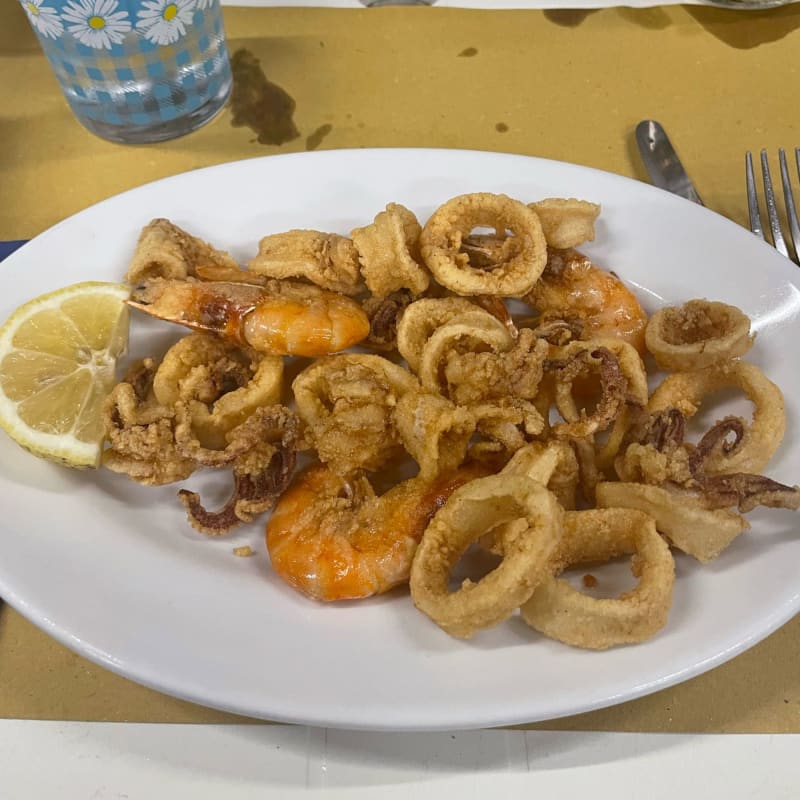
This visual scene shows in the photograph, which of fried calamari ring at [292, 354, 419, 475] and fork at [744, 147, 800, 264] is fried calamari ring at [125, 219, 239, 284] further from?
fork at [744, 147, 800, 264]

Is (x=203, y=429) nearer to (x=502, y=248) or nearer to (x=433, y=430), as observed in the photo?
(x=433, y=430)

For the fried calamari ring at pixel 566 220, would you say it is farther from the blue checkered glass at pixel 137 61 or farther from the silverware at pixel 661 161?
the blue checkered glass at pixel 137 61

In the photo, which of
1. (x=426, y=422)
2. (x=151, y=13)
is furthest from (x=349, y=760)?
(x=151, y=13)

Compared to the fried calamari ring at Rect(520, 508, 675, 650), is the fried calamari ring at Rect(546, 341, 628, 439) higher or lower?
higher

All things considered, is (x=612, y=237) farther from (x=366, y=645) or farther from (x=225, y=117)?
(x=225, y=117)

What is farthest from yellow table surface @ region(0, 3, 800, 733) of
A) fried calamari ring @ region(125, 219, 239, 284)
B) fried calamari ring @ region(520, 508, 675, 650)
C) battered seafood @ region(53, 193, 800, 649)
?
fried calamari ring @ region(520, 508, 675, 650)

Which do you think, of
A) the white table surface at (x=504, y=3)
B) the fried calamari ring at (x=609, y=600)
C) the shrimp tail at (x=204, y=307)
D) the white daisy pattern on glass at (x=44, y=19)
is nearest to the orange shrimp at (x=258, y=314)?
the shrimp tail at (x=204, y=307)

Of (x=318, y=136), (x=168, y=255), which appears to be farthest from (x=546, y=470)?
(x=318, y=136)
